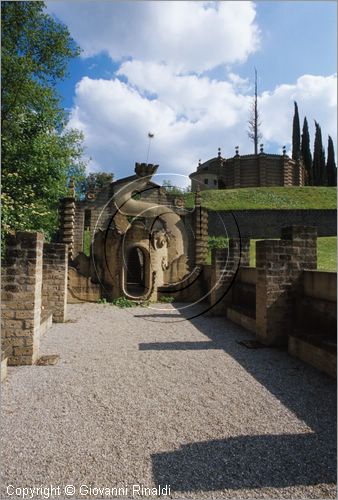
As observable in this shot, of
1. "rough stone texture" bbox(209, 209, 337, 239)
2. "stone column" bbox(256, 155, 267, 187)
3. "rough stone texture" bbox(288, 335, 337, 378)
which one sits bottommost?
"rough stone texture" bbox(288, 335, 337, 378)

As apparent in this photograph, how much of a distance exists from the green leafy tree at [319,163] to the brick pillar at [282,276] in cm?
5120

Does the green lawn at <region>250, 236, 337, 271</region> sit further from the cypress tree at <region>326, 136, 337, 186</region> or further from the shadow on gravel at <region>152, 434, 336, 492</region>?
the cypress tree at <region>326, 136, 337, 186</region>

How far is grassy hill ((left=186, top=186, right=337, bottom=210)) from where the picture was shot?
39281 mm

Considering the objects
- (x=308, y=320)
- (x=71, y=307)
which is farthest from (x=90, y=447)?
(x=71, y=307)

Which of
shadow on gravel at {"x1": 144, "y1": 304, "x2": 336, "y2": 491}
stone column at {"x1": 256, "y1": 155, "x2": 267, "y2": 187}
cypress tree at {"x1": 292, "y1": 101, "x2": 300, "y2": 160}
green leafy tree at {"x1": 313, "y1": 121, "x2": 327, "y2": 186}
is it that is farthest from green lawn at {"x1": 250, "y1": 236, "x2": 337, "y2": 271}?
cypress tree at {"x1": 292, "y1": 101, "x2": 300, "y2": 160}

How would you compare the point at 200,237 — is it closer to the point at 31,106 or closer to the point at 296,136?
the point at 31,106

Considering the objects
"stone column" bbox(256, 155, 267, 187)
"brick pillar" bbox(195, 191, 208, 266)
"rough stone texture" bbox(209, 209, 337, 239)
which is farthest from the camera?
"stone column" bbox(256, 155, 267, 187)

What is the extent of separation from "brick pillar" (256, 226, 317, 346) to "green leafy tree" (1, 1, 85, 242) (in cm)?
869

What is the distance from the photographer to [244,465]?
3303mm

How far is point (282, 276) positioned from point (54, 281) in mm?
7520

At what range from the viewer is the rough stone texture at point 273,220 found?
36.9 metres

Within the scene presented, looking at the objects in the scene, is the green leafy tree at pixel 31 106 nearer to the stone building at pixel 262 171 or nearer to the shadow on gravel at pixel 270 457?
the shadow on gravel at pixel 270 457

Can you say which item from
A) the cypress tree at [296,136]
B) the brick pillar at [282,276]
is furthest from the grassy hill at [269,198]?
the brick pillar at [282,276]

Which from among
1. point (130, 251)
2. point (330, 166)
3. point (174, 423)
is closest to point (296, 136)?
point (330, 166)
